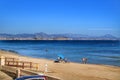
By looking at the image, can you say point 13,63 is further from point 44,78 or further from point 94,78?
point 44,78

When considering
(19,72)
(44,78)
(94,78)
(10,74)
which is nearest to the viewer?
(44,78)

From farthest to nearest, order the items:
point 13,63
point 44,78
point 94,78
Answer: point 13,63, point 94,78, point 44,78

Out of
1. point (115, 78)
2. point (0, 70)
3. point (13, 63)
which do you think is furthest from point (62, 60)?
→ point (0, 70)

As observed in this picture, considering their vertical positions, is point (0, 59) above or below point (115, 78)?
above

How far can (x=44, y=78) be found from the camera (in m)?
13.1

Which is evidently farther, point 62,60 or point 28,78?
point 62,60

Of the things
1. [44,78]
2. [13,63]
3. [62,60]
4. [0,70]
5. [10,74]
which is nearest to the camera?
[44,78]

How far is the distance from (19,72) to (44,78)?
536cm

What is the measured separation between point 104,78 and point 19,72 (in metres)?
9.60

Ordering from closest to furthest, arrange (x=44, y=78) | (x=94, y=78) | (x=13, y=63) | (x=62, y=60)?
1. (x=44, y=78)
2. (x=94, y=78)
3. (x=13, y=63)
4. (x=62, y=60)

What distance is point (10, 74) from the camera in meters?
20.5

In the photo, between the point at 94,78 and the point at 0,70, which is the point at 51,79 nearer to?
the point at 0,70

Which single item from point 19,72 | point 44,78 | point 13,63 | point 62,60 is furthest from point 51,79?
point 62,60

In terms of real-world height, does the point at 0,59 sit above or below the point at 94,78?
above
